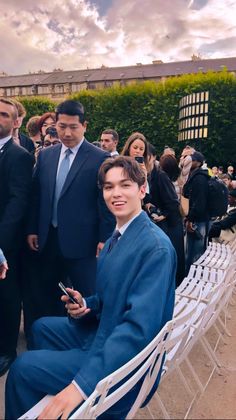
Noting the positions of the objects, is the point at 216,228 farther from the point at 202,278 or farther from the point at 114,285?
the point at 114,285

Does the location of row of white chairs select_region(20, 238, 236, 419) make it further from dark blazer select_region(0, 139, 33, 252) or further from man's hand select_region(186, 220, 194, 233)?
dark blazer select_region(0, 139, 33, 252)

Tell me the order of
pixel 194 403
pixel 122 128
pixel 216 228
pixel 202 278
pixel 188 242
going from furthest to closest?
pixel 122 128, pixel 216 228, pixel 188 242, pixel 202 278, pixel 194 403

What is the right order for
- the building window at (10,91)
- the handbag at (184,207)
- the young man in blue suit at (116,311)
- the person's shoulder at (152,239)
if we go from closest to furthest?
1. the young man in blue suit at (116,311)
2. the person's shoulder at (152,239)
3. the handbag at (184,207)
4. the building window at (10,91)

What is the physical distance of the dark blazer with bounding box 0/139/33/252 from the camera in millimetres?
3090

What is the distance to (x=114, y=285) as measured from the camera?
1901 mm

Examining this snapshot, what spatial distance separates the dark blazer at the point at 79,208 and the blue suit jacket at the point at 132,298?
46.7 inches

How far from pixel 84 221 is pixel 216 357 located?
1552mm

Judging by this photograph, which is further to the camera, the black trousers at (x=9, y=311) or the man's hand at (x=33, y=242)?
the man's hand at (x=33, y=242)

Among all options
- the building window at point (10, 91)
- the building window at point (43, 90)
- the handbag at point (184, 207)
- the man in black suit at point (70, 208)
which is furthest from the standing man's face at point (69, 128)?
the building window at point (10, 91)

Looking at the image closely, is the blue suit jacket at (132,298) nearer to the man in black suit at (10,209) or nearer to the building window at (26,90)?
the man in black suit at (10,209)

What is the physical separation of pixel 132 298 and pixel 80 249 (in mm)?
1476

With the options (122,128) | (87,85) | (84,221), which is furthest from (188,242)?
(87,85)

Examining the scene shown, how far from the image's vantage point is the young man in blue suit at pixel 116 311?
1739 mm

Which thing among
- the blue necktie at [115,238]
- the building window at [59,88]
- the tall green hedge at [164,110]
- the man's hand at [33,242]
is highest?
the building window at [59,88]
